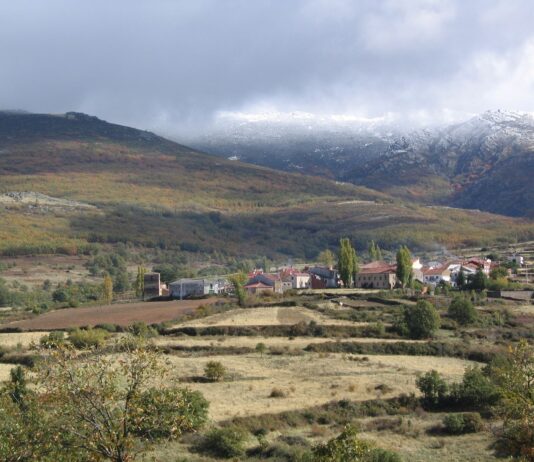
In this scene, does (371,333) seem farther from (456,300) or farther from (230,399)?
(230,399)

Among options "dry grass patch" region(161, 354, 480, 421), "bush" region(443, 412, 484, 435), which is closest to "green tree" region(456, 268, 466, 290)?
"dry grass patch" region(161, 354, 480, 421)

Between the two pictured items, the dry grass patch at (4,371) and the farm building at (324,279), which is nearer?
the dry grass patch at (4,371)

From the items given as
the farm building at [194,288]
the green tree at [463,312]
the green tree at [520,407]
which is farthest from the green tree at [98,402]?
the farm building at [194,288]

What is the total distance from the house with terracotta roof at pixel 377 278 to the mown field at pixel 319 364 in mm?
15593

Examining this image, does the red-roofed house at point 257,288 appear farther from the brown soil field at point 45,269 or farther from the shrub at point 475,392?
the shrub at point 475,392

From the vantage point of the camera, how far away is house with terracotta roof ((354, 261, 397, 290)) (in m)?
104

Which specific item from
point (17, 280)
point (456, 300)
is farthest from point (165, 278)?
point (456, 300)

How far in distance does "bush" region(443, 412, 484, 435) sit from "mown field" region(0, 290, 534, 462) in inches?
10.3

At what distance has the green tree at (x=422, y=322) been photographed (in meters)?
60.7

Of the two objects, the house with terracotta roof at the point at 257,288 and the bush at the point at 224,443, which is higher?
the house with terracotta roof at the point at 257,288

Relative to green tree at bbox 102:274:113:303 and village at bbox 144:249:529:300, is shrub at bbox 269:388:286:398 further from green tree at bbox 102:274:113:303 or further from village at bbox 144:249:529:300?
green tree at bbox 102:274:113:303

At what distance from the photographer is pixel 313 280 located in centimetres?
11144

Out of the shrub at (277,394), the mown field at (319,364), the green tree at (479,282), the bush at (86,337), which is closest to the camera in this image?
the mown field at (319,364)

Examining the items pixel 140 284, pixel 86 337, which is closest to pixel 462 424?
pixel 86 337
